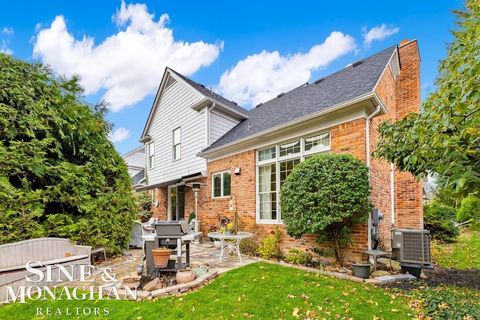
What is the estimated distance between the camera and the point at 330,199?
6125 mm

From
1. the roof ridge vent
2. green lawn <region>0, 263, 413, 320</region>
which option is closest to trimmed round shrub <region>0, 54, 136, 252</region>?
green lawn <region>0, 263, 413, 320</region>

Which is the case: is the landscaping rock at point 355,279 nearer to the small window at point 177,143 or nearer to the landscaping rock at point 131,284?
the landscaping rock at point 131,284

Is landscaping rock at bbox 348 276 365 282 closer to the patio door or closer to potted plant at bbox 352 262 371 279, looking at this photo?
potted plant at bbox 352 262 371 279

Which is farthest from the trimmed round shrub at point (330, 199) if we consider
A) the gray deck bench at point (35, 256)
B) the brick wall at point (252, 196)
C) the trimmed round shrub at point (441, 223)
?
the trimmed round shrub at point (441, 223)

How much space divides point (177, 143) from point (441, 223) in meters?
12.7

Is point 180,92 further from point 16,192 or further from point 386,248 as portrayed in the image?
point 386,248

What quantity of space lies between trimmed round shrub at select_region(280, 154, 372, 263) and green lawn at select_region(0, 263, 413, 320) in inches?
52.8

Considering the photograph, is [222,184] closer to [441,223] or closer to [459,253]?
[459,253]

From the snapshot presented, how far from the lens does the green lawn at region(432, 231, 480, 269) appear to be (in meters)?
8.29

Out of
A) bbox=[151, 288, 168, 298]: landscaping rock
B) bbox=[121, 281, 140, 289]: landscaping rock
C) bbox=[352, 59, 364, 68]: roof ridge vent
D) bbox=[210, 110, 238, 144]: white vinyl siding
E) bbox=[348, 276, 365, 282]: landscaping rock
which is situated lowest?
bbox=[348, 276, 365, 282]: landscaping rock

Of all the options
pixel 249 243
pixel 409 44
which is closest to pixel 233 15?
pixel 409 44

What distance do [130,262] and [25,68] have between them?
597 cm

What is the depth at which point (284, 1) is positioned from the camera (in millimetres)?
10688

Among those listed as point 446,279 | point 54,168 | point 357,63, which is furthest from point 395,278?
point 54,168
